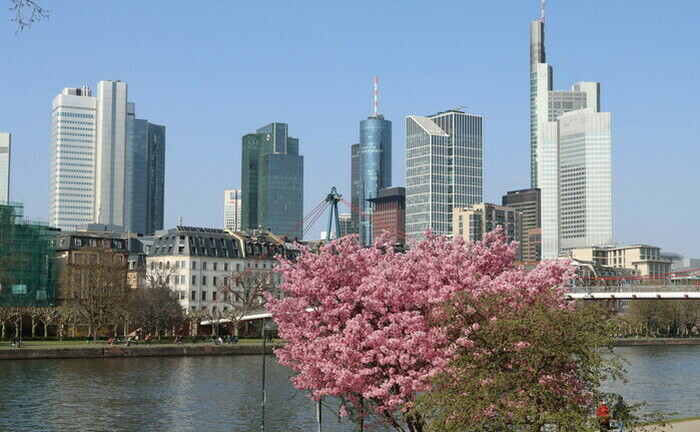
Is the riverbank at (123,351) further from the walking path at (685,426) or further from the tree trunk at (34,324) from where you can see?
the walking path at (685,426)

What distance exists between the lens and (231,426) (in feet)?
186

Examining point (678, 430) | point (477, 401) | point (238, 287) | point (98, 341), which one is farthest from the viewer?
point (238, 287)

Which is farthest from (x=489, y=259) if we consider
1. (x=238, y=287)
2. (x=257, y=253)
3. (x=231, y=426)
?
(x=257, y=253)

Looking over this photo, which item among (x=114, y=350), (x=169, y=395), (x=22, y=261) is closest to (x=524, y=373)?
(x=169, y=395)

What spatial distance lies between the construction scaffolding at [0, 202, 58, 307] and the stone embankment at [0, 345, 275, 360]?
26.8 metres

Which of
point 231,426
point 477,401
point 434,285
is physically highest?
point 434,285

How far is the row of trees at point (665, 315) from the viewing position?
619 ft

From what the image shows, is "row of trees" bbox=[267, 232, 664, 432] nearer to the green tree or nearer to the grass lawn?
the green tree

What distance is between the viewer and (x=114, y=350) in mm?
110375

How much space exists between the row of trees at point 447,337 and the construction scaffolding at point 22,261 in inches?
4018

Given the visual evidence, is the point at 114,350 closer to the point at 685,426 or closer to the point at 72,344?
the point at 72,344

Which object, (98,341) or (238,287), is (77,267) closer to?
(98,341)

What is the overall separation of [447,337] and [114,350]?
3252 inches

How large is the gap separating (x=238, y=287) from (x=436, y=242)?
135 meters
